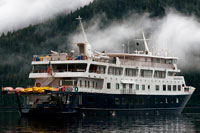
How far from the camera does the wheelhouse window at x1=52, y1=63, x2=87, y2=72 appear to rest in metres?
54.7

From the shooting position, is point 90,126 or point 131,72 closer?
point 90,126

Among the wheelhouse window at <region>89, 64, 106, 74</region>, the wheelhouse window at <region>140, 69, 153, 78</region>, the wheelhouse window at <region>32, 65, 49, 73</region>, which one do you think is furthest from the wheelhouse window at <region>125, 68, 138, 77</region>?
the wheelhouse window at <region>32, 65, 49, 73</region>

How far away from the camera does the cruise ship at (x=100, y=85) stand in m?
52.5

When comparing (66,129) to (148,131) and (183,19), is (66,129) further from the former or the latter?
(183,19)

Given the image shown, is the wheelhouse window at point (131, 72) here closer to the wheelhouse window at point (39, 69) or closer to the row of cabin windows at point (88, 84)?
the row of cabin windows at point (88, 84)

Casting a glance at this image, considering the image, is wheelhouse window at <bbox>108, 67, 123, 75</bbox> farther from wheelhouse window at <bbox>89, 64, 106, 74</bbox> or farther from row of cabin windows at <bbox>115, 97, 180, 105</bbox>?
row of cabin windows at <bbox>115, 97, 180, 105</bbox>

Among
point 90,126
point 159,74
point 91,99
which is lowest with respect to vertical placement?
point 90,126

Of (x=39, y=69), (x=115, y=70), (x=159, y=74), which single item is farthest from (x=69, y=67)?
(x=159, y=74)

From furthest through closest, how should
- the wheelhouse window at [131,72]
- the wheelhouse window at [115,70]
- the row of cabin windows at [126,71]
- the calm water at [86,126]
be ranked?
the wheelhouse window at [131,72]
the wheelhouse window at [115,70]
the row of cabin windows at [126,71]
the calm water at [86,126]

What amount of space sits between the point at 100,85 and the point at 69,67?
443 centimetres

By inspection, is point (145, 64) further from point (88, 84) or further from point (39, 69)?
point (39, 69)

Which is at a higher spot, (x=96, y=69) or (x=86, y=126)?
(x=96, y=69)

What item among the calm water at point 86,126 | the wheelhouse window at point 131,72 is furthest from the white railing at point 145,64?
the calm water at point 86,126

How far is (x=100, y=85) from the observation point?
56.7 metres
